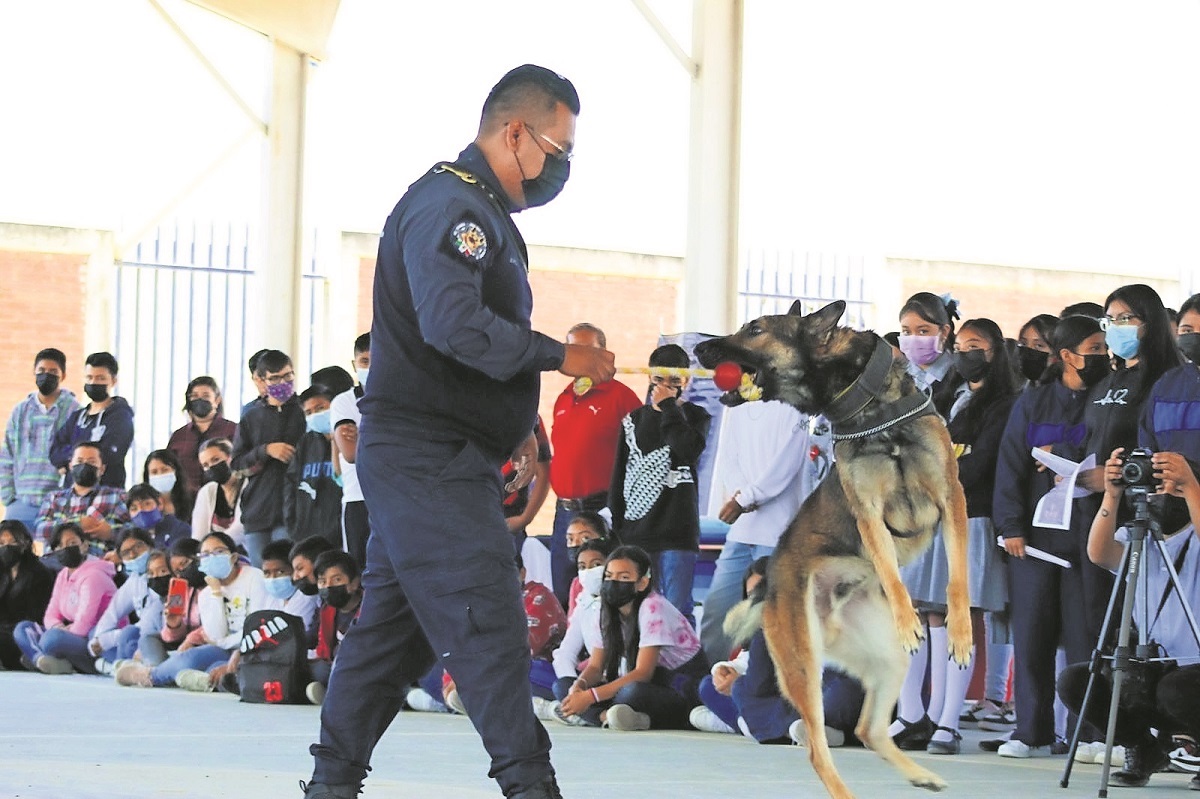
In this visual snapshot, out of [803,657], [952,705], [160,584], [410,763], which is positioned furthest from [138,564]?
[803,657]

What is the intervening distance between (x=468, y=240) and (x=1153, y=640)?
12.1 feet

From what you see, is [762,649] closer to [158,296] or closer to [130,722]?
[130,722]

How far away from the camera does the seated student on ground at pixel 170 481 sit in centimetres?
1205

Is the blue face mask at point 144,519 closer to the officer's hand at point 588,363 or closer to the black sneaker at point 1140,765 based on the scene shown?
the black sneaker at point 1140,765

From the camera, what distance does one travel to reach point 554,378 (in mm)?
17844

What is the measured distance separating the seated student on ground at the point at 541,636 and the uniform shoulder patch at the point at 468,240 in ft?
16.3

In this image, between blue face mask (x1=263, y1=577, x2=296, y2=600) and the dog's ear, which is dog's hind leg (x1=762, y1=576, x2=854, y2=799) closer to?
the dog's ear

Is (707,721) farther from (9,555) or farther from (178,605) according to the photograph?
(9,555)

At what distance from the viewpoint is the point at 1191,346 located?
6371 mm

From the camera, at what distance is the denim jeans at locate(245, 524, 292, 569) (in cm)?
1053

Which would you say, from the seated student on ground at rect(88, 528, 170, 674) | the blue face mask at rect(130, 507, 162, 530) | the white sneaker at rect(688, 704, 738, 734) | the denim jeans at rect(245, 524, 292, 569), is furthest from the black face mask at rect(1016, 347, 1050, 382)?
the blue face mask at rect(130, 507, 162, 530)

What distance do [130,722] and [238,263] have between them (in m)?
10.4

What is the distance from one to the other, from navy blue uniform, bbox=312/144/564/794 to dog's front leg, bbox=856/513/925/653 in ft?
3.83

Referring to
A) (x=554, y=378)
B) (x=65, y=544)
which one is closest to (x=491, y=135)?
(x=65, y=544)
